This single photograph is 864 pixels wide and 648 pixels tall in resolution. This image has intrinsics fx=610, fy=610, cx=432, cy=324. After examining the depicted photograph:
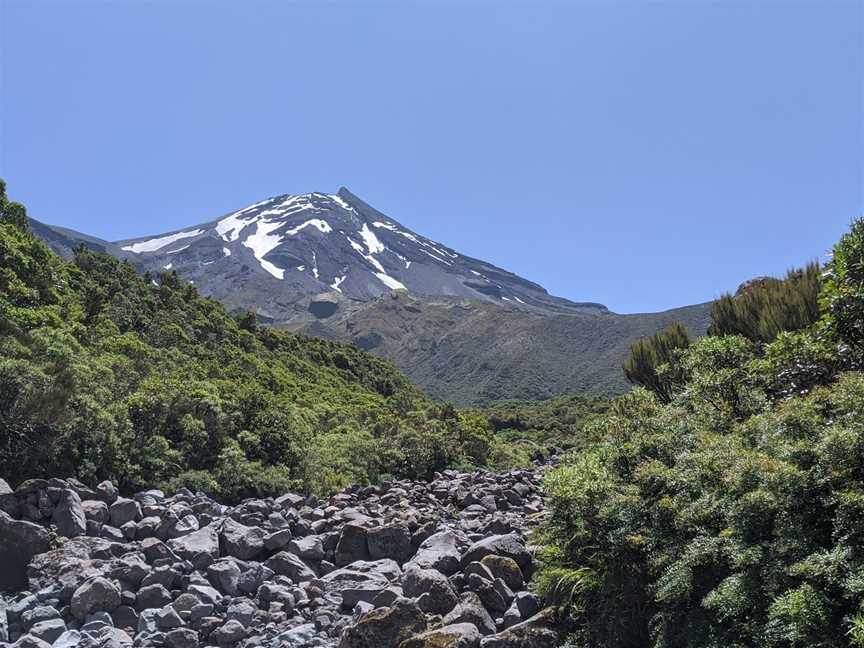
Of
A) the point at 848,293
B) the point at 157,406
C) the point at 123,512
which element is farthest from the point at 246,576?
the point at 848,293

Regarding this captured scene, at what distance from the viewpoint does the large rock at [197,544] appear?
9711 mm

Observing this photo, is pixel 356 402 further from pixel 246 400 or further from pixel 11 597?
pixel 11 597

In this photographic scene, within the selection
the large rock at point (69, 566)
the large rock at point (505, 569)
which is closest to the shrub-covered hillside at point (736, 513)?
the large rock at point (505, 569)

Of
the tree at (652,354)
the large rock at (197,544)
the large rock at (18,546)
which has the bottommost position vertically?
the large rock at (197,544)

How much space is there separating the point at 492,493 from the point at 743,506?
36.6 feet

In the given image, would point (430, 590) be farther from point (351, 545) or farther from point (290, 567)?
point (351, 545)

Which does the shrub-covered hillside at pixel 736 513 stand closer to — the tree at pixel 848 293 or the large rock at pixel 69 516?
the tree at pixel 848 293

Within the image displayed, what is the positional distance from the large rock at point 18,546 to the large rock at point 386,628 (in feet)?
16.6

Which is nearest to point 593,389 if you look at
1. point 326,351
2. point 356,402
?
point 326,351

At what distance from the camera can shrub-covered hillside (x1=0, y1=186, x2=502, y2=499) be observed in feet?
40.5

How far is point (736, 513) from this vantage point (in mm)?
5836

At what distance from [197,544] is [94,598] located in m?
2.01

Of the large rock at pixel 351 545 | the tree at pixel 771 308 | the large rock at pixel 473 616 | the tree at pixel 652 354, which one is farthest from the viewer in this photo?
the tree at pixel 652 354

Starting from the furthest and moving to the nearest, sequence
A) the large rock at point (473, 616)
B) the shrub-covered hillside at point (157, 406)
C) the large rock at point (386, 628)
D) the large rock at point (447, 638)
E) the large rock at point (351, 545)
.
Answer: the shrub-covered hillside at point (157, 406), the large rock at point (351, 545), the large rock at point (473, 616), the large rock at point (386, 628), the large rock at point (447, 638)
